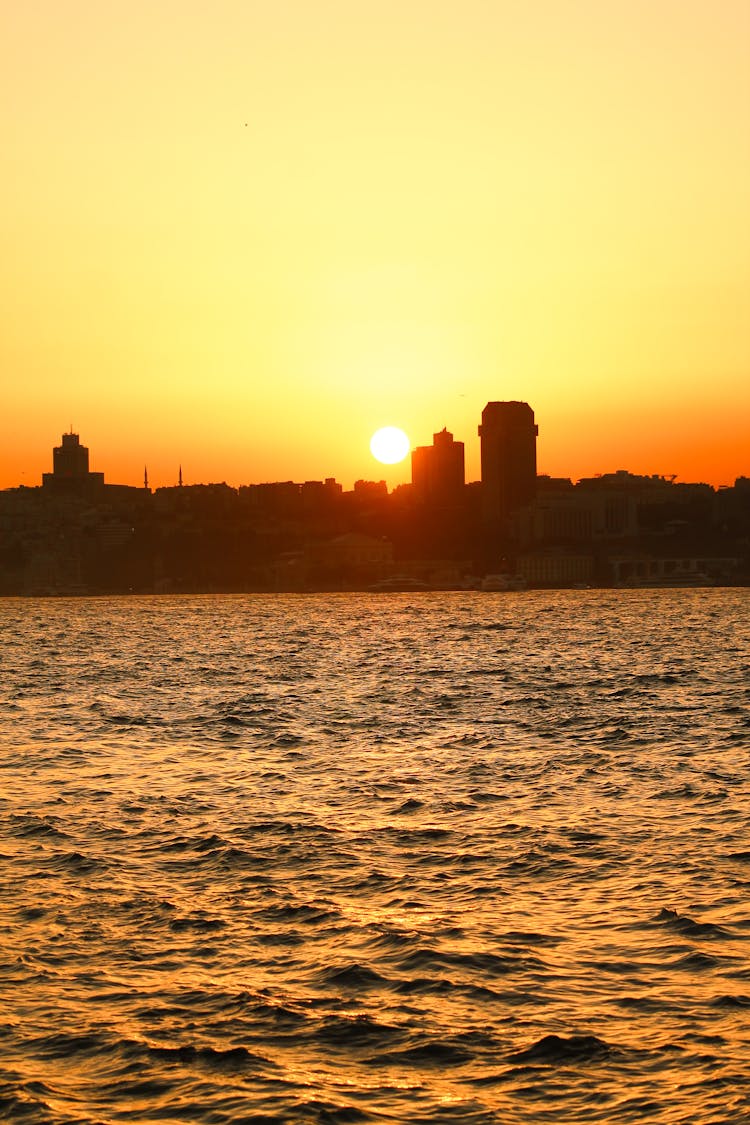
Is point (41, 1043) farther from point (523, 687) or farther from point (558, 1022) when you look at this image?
point (523, 687)

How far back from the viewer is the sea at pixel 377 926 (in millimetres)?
16438

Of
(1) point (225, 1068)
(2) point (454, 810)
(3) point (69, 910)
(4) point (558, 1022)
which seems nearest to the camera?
(1) point (225, 1068)

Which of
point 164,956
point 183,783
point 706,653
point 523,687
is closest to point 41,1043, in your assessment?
point 164,956

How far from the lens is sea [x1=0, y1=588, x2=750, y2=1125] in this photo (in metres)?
16.4

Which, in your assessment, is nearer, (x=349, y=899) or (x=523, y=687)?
(x=349, y=899)

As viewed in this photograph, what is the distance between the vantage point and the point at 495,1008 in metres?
19.0

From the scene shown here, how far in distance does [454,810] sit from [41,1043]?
17.6 m

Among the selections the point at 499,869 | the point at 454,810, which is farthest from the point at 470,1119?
the point at 454,810

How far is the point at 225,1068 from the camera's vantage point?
17.0 meters

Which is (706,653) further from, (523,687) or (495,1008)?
(495,1008)

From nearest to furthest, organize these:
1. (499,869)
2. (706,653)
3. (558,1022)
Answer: (558,1022) → (499,869) → (706,653)

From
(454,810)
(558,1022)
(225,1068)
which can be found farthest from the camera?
(454,810)

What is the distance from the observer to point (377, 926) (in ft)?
76.3

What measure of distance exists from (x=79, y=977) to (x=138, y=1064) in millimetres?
3843
